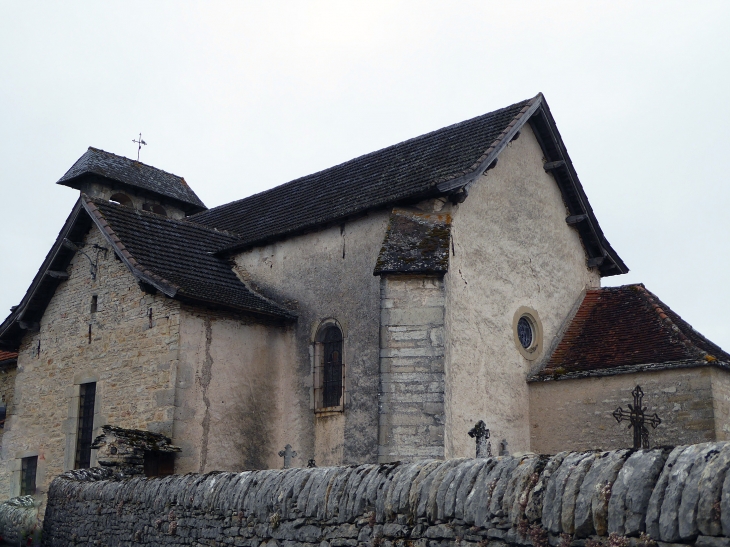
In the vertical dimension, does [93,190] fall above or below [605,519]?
above

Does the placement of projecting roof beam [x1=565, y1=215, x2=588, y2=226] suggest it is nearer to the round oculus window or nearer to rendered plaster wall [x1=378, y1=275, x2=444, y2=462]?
the round oculus window

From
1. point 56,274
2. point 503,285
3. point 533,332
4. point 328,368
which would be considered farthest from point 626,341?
point 56,274

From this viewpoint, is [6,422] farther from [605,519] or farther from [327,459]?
[605,519]

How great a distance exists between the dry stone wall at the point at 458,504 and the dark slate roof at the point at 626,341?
852 centimetres

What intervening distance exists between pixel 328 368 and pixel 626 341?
18.0 ft

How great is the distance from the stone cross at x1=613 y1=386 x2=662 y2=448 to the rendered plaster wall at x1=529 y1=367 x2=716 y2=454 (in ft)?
0.80

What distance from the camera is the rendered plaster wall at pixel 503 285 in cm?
1415

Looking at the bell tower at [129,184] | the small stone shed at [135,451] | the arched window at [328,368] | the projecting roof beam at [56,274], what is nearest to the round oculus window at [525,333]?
the arched window at [328,368]

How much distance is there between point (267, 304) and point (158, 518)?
25.8 ft

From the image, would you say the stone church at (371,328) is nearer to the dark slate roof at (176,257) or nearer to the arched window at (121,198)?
the dark slate roof at (176,257)

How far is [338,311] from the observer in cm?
1552

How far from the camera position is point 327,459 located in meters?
15.0

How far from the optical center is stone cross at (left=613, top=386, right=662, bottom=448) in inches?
524

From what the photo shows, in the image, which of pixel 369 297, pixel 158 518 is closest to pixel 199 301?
pixel 369 297
